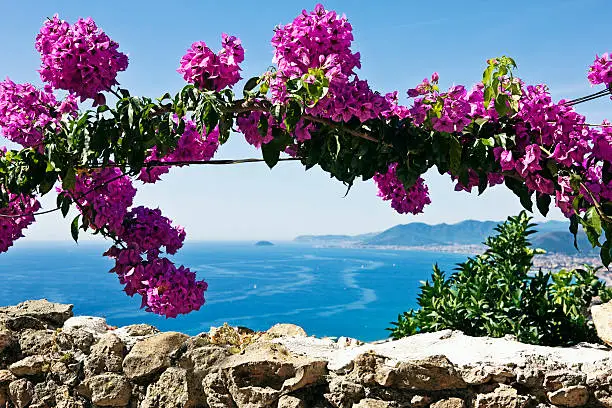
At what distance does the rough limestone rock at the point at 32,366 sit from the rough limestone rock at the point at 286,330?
1.35 meters

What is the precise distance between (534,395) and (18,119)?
268 centimetres

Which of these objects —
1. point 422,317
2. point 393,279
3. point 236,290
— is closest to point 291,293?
point 236,290

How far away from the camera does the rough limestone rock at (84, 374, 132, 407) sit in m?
3.14

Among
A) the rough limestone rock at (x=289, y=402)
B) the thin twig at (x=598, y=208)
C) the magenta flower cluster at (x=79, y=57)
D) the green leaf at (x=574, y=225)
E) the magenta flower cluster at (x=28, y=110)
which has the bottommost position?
the rough limestone rock at (x=289, y=402)

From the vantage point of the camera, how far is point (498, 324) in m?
3.22

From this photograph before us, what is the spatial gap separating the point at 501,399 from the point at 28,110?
255 cm

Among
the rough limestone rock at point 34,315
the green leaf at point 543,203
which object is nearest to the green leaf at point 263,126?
the green leaf at point 543,203

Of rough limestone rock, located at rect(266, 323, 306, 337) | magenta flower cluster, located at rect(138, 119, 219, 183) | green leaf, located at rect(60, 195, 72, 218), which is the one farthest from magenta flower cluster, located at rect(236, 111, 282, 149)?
rough limestone rock, located at rect(266, 323, 306, 337)

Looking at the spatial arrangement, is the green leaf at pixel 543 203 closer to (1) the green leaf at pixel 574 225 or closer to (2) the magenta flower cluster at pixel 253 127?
(1) the green leaf at pixel 574 225

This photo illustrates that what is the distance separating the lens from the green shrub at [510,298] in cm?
328

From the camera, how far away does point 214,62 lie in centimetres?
214

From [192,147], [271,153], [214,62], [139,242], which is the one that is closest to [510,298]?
[271,153]

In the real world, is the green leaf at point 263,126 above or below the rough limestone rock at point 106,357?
above

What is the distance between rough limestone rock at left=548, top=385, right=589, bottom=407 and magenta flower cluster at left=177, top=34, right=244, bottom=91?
2016mm
